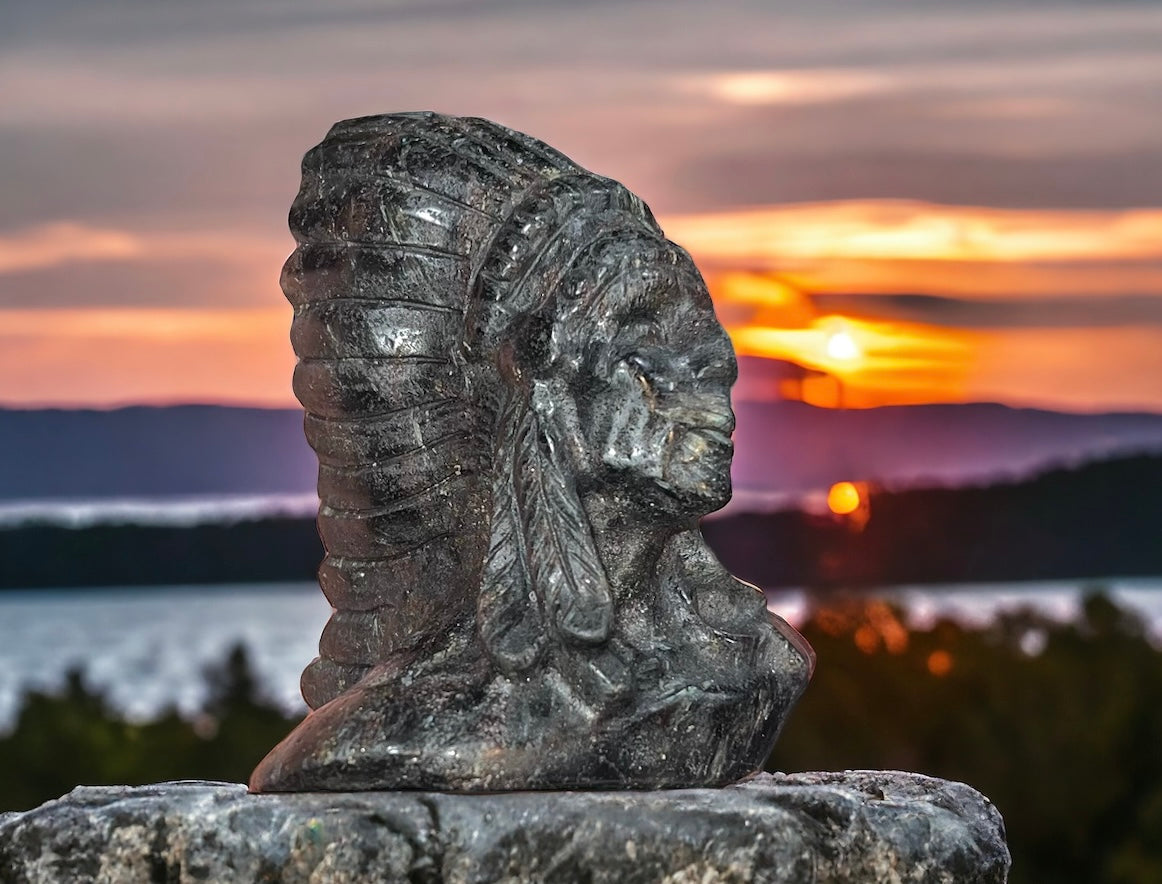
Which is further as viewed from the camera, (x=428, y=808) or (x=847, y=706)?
(x=847, y=706)

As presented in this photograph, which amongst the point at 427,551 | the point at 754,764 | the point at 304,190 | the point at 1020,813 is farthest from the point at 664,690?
the point at 1020,813

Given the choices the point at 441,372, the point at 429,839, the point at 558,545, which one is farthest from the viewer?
the point at 441,372

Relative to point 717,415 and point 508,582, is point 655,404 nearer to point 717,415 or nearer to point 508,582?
point 717,415

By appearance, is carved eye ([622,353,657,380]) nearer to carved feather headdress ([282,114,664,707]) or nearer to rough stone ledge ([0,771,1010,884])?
carved feather headdress ([282,114,664,707])

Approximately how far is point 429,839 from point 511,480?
81 cm

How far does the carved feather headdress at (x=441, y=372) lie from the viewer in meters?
5.09

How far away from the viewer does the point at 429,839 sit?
477 cm

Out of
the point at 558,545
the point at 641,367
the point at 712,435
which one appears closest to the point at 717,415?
the point at 712,435

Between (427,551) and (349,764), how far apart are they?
0.62 m

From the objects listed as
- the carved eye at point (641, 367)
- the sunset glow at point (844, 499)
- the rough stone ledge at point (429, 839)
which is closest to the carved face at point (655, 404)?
the carved eye at point (641, 367)

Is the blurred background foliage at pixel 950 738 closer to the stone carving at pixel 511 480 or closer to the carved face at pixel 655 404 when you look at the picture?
the stone carving at pixel 511 480

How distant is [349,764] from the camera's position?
495 cm

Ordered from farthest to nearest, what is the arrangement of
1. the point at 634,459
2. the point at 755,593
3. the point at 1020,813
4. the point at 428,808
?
the point at 1020,813 → the point at 755,593 → the point at 634,459 → the point at 428,808

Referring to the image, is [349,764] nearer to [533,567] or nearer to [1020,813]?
[533,567]
